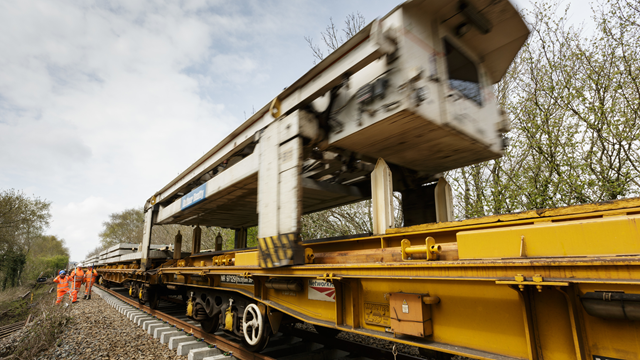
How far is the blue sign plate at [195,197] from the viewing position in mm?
7012

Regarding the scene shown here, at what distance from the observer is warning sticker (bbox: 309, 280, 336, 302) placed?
12.5 ft

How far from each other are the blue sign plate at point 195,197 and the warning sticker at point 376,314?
4.67 m

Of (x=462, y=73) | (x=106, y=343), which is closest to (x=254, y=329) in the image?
(x=106, y=343)

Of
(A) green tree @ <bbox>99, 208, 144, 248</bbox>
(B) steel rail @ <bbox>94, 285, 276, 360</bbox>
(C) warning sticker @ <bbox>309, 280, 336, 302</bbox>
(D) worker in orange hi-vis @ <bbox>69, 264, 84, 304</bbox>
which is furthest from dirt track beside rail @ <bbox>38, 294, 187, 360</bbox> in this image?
(A) green tree @ <bbox>99, 208, 144, 248</bbox>

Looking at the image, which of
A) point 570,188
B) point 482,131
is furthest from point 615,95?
point 482,131

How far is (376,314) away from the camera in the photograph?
10.9 feet

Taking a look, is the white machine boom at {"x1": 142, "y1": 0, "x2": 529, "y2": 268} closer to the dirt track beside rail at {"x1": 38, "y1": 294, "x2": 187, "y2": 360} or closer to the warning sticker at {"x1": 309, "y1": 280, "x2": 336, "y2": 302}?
the warning sticker at {"x1": 309, "y1": 280, "x2": 336, "y2": 302}

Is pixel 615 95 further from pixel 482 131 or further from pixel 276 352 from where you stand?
pixel 276 352

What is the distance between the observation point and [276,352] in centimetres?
548

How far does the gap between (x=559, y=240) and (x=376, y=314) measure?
72.6 inches

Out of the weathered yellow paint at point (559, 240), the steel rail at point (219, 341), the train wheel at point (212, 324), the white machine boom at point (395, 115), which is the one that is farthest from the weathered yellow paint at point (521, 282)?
the train wheel at point (212, 324)

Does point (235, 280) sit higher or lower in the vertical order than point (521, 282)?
lower

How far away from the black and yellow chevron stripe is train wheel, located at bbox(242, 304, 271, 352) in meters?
0.92

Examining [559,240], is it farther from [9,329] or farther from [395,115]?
[9,329]
